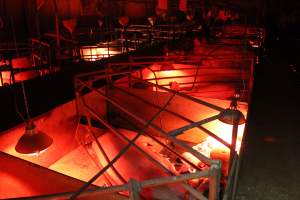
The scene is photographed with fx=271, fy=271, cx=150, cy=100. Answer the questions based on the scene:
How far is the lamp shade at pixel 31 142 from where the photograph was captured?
168 inches

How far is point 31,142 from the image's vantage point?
4309 mm

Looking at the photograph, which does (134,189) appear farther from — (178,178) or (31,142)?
(31,142)

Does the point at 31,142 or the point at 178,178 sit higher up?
the point at 178,178

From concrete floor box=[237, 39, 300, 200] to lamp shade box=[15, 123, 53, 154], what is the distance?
9.98ft

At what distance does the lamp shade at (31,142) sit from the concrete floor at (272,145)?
304cm

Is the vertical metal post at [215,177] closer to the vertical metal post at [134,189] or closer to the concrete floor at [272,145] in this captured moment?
the vertical metal post at [134,189]

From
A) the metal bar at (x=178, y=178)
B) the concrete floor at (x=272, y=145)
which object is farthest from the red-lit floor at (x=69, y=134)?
the metal bar at (x=178, y=178)

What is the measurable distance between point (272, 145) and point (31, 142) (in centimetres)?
383

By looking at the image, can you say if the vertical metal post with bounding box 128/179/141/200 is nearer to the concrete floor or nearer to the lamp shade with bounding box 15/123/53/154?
the concrete floor

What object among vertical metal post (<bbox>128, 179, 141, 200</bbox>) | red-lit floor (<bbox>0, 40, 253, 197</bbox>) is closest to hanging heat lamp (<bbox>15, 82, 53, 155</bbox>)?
red-lit floor (<bbox>0, 40, 253, 197</bbox>)

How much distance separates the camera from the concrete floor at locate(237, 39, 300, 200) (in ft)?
10.7

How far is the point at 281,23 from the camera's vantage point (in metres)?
18.3

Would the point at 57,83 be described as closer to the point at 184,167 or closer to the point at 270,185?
the point at 184,167

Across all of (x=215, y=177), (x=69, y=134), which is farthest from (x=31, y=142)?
(x=69, y=134)
